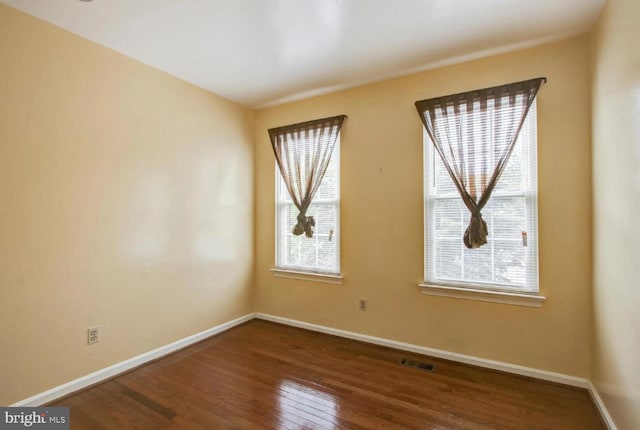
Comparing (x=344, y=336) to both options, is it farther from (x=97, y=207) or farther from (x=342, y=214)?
(x=97, y=207)

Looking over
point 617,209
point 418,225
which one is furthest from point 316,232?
point 617,209

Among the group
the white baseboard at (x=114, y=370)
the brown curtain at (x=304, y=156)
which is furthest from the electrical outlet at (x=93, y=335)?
the brown curtain at (x=304, y=156)

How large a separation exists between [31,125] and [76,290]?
1.25m

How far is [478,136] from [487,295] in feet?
4.51

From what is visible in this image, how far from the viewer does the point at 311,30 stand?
93.4 inches

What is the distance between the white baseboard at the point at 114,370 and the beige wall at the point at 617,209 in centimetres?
342

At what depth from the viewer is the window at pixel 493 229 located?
254cm

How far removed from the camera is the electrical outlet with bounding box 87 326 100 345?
2.47 m

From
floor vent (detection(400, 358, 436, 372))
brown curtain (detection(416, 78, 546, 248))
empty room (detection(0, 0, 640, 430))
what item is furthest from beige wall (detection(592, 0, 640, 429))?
floor vent (detection(400, 358, 436, 372))

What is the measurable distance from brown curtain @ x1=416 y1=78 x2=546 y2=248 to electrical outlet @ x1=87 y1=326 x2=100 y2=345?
3.16 m

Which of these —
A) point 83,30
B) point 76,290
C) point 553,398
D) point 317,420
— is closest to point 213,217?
point 76,290

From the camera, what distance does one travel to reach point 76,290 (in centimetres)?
240

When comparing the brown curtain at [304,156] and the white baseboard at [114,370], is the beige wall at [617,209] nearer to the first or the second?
the brown curtain at [304,156]

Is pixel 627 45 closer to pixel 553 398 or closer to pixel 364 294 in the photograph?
pixel 553 398
